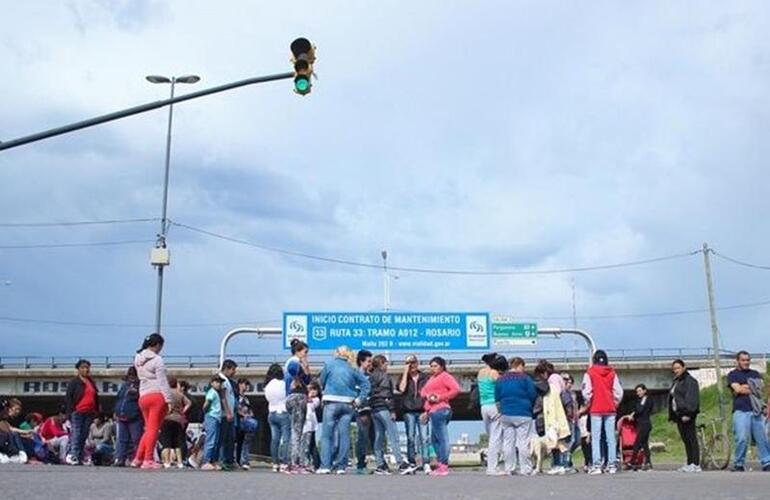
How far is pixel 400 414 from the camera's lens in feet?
53.1

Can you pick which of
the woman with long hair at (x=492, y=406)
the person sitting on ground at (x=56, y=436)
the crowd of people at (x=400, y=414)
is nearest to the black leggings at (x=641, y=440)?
the crowd of people at (x=400, y=414)

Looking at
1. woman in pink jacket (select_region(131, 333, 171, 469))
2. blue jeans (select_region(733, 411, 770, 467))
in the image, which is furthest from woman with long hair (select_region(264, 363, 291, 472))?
blue jeans (select_region(733, 411, 770, 467))

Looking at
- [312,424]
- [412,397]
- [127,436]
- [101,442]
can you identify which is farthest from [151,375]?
[101,442]

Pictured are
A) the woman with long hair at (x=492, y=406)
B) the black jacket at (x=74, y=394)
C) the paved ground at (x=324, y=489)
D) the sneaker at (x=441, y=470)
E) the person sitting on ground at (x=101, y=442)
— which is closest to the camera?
the paved ground at (x=324, y=489)

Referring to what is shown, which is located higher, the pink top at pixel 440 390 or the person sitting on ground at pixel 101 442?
the pink top at pixel 440 390

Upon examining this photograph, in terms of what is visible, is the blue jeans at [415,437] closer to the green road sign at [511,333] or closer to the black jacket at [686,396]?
the black jacket at [686,396]

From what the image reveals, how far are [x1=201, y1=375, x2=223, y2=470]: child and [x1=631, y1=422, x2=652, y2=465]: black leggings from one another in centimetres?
Answer: 726

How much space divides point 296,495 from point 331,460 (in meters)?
6.27

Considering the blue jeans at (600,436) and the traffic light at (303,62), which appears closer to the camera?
the blue jeans at (600,436)

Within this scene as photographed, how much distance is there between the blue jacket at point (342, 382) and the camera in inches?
543

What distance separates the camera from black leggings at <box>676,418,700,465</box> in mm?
15062

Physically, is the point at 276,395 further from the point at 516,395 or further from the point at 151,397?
the point at 516,395

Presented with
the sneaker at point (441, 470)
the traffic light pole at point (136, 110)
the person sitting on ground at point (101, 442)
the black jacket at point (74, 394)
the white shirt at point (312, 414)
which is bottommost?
the sneaker at point (441, 470)

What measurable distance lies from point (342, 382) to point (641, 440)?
5.99 metres
